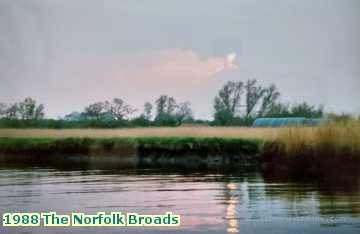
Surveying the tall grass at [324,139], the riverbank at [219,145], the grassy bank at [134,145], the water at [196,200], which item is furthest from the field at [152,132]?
the water at [196,200]

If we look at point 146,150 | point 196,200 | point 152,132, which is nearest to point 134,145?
point 152,132

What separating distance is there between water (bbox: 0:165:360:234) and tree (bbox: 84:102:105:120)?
0.82 m

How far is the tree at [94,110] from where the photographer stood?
22.1ft

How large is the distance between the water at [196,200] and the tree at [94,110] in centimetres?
82

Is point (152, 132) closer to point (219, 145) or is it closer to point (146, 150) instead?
point (146, 150)

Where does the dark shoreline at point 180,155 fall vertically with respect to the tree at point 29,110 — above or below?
below

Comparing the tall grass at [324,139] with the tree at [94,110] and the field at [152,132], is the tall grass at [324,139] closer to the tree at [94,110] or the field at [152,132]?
the field at [152,132]

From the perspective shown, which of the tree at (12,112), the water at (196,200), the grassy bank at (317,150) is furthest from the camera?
the grassy bank at (317,150)

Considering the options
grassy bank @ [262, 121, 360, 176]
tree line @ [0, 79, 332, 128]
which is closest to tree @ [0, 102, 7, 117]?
tree line @ [0, 79, 332, 128]

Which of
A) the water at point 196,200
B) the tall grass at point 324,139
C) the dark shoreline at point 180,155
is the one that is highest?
the tall grass at point 324,139

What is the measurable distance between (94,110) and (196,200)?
205cm

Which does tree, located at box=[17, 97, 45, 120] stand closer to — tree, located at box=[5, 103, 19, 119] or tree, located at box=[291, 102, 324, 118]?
tree, located at box=[5, 103, 19, 119]

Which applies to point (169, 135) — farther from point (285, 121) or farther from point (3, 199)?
point (3, 199)

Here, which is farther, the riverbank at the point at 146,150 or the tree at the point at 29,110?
the riverbank at the point at 146,150
